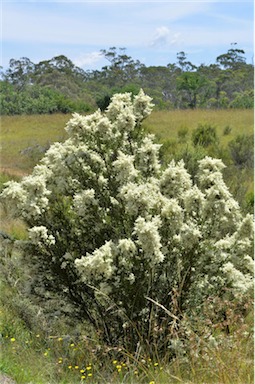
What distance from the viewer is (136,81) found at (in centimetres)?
6050

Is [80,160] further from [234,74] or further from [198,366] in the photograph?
[234,74]

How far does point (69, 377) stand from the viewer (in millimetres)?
3932

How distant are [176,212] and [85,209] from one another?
732mm

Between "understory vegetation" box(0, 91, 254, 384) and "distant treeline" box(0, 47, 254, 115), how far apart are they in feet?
121

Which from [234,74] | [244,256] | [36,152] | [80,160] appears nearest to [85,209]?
[80,160]

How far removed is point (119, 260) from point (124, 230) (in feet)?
1.37

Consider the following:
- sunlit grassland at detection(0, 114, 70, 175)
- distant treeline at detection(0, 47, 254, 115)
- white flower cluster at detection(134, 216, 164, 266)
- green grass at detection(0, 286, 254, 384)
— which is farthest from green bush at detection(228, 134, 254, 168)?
distant treeline at detection(0, 47, 254, 115)

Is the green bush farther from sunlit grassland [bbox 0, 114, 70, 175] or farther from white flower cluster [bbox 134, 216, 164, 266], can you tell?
white flower cluster [bbox 134, 216, 164, 266]

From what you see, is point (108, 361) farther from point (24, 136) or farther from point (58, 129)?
point (24, 136)

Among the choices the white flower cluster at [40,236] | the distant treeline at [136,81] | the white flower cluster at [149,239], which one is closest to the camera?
the white flower cluster at [149,239]

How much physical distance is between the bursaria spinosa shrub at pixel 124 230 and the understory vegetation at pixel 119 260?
1 cm

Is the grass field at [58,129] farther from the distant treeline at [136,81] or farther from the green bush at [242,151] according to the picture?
the distant treeline at [136,81]

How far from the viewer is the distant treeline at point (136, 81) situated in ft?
153

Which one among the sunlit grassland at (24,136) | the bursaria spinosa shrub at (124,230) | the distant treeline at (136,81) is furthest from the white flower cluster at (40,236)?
the distant treeline at (136,81)
